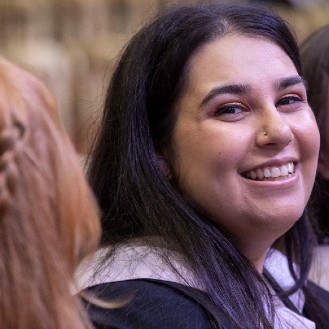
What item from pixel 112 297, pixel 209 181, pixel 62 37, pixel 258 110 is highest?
pixel 258 110

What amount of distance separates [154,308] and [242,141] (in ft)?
1.00

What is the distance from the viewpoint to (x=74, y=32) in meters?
3.77

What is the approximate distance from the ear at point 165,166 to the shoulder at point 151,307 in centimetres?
22

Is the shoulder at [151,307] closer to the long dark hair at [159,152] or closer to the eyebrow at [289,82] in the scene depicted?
the long dark hair at [159,152]

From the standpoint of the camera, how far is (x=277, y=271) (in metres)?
1.71

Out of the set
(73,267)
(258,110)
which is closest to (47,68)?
(258,110)

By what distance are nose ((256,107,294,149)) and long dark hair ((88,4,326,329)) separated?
5.9 inches

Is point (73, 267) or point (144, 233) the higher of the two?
point (73, 267)

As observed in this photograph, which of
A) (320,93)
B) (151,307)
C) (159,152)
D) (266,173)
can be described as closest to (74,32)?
(320,93)

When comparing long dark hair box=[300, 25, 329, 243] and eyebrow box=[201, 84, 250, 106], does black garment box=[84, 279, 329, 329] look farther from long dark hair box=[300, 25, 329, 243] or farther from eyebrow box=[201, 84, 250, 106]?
long dark hair box=[300, 25, 329, 243]

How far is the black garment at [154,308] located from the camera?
1265 millimetres

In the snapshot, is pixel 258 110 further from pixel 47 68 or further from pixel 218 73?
pixel 47 68

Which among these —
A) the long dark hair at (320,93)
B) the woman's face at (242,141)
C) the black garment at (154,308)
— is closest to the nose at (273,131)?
the woman's face at (242,141)

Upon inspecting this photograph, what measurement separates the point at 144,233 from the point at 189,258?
0.10m
